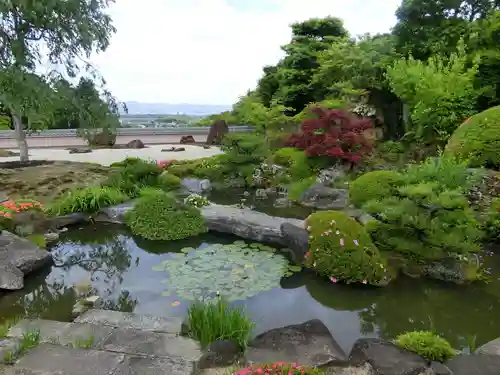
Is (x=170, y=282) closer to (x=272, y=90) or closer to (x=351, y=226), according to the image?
(x=351, y=226)

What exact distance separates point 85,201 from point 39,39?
4098mm

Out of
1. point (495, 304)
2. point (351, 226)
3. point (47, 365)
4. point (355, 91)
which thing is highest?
point (355, 91)

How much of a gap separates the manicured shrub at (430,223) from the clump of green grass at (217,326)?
2730mm

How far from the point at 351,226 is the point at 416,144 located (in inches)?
319

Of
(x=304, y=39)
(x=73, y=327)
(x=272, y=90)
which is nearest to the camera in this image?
(x=73, y=327)

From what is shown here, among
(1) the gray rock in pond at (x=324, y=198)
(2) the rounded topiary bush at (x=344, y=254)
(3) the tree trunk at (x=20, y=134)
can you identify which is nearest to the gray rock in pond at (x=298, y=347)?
(2) the rounded topiary bush at (x=344, y=254)

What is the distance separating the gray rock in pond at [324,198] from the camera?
8781 millimetres

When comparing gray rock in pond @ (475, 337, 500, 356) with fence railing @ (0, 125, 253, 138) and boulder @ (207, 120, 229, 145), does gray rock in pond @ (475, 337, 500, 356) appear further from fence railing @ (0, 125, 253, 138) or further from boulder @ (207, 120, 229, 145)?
fence railing @ (0, 125, 253, 138)

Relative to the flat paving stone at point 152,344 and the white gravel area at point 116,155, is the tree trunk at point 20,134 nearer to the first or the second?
Result: the white gravel area at point 116,155

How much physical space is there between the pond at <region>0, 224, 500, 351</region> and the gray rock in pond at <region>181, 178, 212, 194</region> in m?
Result: 4.58

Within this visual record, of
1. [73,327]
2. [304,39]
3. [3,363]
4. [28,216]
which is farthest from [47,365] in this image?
[304,39]

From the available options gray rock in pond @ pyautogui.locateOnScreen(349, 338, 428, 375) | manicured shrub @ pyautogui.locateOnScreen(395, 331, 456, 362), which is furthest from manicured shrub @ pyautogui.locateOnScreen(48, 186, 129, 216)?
manicured shrub @ pyautogui.locateOnScreen(395, 331, 456, 362)

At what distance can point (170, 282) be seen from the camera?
5.12 m

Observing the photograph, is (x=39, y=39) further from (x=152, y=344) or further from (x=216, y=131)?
(x=216, y=131)
